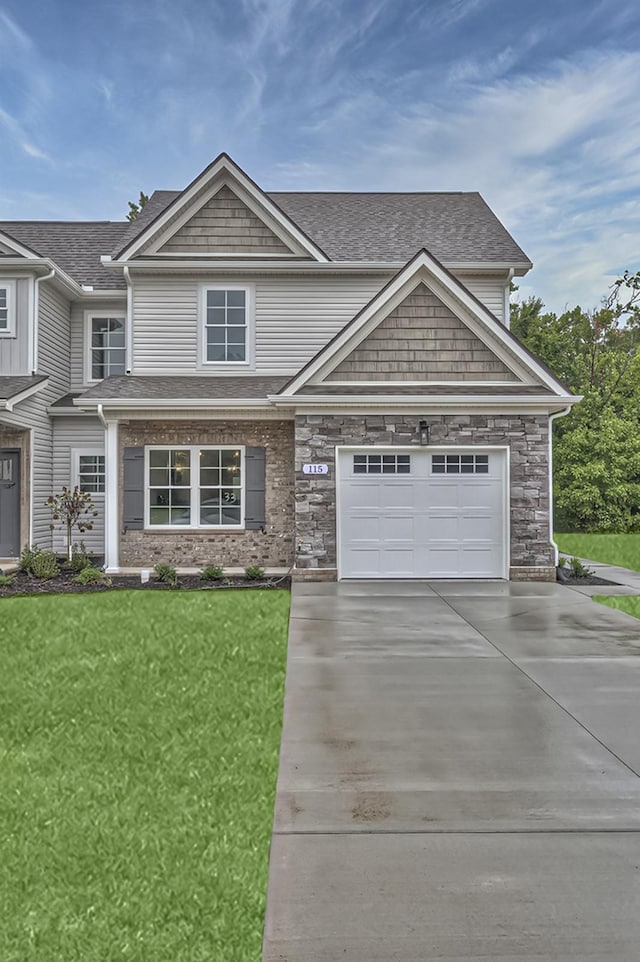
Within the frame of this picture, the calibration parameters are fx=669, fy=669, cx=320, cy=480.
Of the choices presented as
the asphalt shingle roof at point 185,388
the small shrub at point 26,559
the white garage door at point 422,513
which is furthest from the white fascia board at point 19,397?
the white garage door at point 422,513

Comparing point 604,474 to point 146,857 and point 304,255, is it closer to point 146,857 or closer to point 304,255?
point 304,255

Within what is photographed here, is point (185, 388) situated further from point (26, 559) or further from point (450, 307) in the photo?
point (450, 307)

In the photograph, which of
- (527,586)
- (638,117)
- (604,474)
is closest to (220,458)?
(527,586)

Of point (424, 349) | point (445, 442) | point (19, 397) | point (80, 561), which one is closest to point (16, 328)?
point (19, 397)

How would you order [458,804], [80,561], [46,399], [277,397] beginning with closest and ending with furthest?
1. [458,804]
2. [277,397]
3. [80,561]
4. [46,399]

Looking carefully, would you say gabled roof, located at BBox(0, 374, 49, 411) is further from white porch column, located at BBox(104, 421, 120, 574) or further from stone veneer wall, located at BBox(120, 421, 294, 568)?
stone veneer wall, located at BBox(120, 421, 294, 568)

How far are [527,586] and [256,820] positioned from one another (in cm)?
904

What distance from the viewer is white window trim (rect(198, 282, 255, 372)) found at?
14.5 m

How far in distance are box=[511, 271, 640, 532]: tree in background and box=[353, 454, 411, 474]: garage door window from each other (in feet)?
46.4

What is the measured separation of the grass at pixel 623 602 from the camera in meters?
9.65

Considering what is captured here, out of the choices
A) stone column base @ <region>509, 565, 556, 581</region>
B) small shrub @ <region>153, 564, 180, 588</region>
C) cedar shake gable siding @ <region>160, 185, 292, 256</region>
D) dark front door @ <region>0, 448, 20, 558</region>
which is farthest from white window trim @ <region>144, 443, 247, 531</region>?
stone column base @ <region>509, 565, 556, 581</region>

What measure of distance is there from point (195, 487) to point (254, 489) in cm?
121

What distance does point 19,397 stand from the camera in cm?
1314

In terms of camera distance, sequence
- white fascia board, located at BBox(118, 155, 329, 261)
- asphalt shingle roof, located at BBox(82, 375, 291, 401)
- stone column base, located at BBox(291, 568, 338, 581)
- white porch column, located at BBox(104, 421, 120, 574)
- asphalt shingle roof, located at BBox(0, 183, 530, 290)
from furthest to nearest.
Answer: asphalt shingle roof, located at BBox(0, 183, 530, 290)
white fascia board, located at BBox(118, 155, 329, 261)
white porch column, located at BBox(104, 421, 120, 574)
asphalt shingle roof, located at BBox(82, 375, 291, 401)
stone column base, located at BBox(291, 568, 338, 581)
